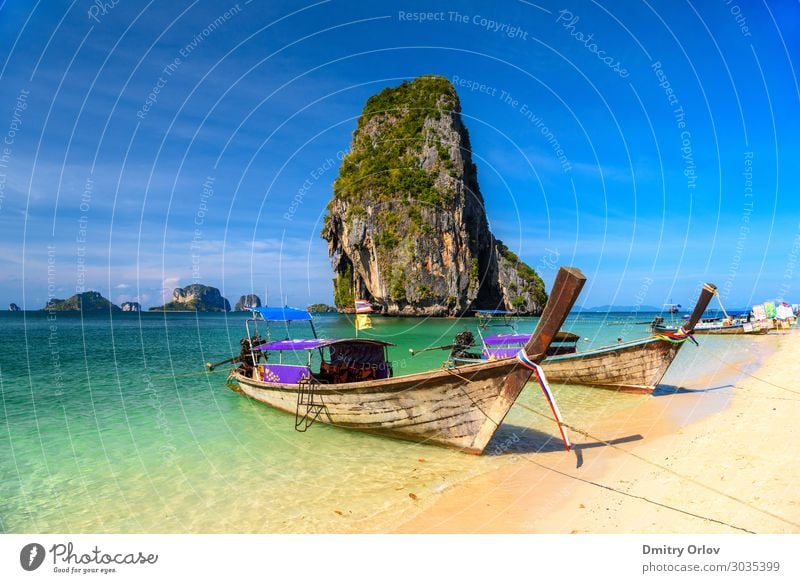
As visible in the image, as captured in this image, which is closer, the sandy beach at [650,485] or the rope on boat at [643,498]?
the rope on boat at [643,498]

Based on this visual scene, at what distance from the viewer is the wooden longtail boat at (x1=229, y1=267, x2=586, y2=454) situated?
23.4 ft

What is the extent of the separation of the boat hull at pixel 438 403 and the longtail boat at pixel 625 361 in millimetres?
4176

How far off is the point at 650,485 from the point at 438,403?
3718 millimetres

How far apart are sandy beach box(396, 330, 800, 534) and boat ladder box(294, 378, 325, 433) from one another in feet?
15.3

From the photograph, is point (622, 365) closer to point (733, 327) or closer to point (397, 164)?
point (733, 327)

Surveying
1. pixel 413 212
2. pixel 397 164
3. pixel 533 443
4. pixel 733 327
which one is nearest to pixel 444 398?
pixel 533 443

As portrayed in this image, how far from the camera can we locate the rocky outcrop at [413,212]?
71.4m

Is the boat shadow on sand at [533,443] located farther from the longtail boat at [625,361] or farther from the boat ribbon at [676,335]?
the boat ribbon at [676,335]

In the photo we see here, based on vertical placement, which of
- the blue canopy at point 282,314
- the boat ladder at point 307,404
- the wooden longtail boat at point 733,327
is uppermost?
the blue canopy at point 282,314

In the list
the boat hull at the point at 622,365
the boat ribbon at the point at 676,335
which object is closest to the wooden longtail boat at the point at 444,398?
the boat ribbon at the point at 676,335

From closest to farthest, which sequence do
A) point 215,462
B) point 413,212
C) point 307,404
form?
point 215,462
point 307,404
point 413,212

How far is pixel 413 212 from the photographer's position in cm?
7112

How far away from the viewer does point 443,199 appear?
234 ft
